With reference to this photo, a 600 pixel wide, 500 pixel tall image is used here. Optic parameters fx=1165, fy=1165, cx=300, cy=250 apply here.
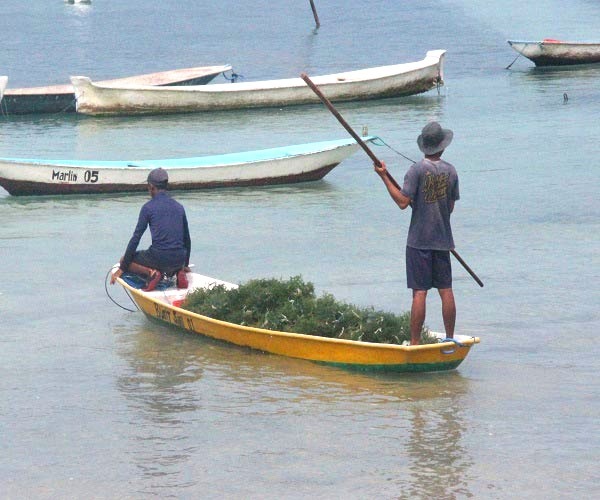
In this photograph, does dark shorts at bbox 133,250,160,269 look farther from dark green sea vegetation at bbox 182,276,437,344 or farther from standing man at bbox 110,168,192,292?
dark green sea vegetation at bbox 182,276,437,344

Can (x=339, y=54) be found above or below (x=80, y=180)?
above

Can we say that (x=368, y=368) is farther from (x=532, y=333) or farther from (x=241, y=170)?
(x=241, y=170)

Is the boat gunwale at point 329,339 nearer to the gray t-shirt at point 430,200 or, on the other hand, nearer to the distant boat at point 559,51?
the gray t-shirt at point 430,200

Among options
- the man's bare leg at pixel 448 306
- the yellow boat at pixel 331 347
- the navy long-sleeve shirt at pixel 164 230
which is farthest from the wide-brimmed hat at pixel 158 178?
the man's bare leg at pixel 448 306

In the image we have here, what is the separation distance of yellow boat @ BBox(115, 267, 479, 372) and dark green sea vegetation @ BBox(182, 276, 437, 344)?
123mm

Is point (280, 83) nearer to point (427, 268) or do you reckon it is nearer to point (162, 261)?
point (162, 261)

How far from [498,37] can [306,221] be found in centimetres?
2723

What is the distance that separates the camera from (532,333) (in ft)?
34.6

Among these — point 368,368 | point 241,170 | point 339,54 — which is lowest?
point 368,368

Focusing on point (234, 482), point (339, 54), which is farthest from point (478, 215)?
point (339, 54)

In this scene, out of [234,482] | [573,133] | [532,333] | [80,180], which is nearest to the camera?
[234,482]

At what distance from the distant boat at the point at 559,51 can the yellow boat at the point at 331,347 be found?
22721mm

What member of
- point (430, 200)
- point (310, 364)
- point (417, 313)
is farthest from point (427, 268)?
point (310, 364)

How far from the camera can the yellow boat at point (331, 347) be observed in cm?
885
